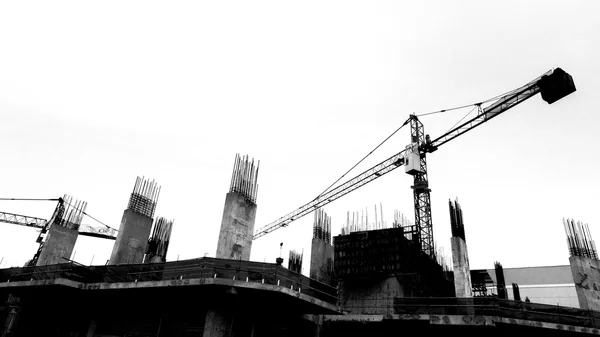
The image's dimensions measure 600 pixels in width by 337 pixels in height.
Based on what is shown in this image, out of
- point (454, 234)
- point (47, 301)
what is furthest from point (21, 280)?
point (454, 234)

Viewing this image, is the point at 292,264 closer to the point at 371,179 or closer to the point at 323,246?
the point at 323,246

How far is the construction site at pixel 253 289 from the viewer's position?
633 inches

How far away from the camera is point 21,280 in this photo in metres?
21.2

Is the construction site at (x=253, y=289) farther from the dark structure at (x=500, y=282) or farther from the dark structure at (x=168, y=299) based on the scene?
the dark structure at (x=500, y=282)

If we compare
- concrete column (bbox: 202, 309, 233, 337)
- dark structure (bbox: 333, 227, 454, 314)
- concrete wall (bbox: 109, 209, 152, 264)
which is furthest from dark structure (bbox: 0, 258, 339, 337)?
dark structure (bbox: 333, 227, 454, 314)

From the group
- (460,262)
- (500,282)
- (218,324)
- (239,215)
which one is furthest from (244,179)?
(500,282)

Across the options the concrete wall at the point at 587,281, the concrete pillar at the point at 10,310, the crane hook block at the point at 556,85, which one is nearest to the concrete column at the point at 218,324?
the concrete pillar at the point at 10,310

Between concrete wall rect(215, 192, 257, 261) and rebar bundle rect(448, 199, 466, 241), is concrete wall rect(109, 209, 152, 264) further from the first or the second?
rebar bundle rect(448, 199, 466, 241)

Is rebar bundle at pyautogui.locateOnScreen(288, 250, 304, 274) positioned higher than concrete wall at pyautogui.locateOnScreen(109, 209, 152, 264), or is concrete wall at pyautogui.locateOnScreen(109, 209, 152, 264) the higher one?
rebar bundle at pyautogui.locateOnScreen(288, 250, 304, 274)

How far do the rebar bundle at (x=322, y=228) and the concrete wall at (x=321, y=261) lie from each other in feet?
4.59

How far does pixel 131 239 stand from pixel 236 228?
8110 mm

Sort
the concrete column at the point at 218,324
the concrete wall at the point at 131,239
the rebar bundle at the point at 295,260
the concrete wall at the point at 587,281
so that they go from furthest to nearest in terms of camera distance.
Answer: the rebar bundle at the point at 295,260
the concrete wall at the point at 587,281
the concrete wall at the point at 131,239
the concrete column at the point at 218,324

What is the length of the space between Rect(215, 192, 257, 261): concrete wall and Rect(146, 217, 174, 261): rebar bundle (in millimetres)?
15811

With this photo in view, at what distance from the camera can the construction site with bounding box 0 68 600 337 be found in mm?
16078
